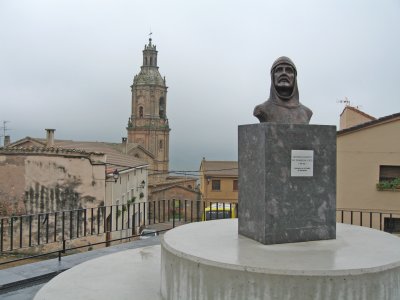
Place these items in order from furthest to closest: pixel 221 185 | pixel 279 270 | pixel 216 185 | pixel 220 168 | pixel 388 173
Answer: pixel 220 168 → pixel 216 185 → pixel 221 185 → pixel 388 173 → pixel 279 270

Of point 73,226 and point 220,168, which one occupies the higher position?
point 220,168

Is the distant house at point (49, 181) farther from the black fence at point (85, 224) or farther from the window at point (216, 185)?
the window at point (216, 185)

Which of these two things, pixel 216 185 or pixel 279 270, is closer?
pixel 279 270

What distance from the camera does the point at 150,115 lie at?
7512cm

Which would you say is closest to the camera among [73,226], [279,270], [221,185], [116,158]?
[279,270]

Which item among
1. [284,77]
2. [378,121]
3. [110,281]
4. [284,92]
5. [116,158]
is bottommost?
[110,281]

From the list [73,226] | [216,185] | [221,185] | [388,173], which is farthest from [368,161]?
[216,185]

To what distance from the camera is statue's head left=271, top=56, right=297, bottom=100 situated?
538cm

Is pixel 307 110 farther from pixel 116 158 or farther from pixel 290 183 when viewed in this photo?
pixel 116 158

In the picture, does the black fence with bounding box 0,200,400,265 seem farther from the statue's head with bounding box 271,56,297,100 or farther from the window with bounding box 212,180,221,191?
the window with bounding box 212,180,221,191

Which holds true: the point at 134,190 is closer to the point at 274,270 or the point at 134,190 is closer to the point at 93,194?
the point at 93,194

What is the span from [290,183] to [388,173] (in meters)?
11.8

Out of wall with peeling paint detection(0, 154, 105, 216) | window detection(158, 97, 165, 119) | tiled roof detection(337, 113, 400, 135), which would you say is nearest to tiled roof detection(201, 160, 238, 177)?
wall with peeling paint detection(0, 154, 105, 216)

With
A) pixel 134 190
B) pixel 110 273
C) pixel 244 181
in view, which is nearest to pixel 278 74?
pixel 244 181
